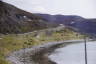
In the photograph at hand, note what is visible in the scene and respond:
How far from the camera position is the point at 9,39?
19688 millimetres

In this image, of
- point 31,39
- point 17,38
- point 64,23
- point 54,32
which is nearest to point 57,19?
point 64,23

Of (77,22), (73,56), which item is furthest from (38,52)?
(77,22)

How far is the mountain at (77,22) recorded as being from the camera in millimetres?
13805

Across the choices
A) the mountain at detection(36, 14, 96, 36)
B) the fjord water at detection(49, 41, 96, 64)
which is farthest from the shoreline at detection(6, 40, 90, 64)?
the mountain at detection(36, 14, 96, 36)

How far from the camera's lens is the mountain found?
1380 centimetres

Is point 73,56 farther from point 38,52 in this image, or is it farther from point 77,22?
point 77,22

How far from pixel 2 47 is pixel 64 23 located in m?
5.38

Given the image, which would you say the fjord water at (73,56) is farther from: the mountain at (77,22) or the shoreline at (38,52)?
the mountain at (77,22)

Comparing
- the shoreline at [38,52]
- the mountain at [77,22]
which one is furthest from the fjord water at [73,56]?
the mountain at [77,22]

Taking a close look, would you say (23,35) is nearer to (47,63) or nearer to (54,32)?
(54,32)

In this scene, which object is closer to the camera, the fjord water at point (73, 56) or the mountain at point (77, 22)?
the mountain at point (77, 22)

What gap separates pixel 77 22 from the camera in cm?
1537

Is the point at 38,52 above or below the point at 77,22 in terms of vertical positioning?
below

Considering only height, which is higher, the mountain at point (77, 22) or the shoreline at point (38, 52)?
the mountain at point (77, 22)
